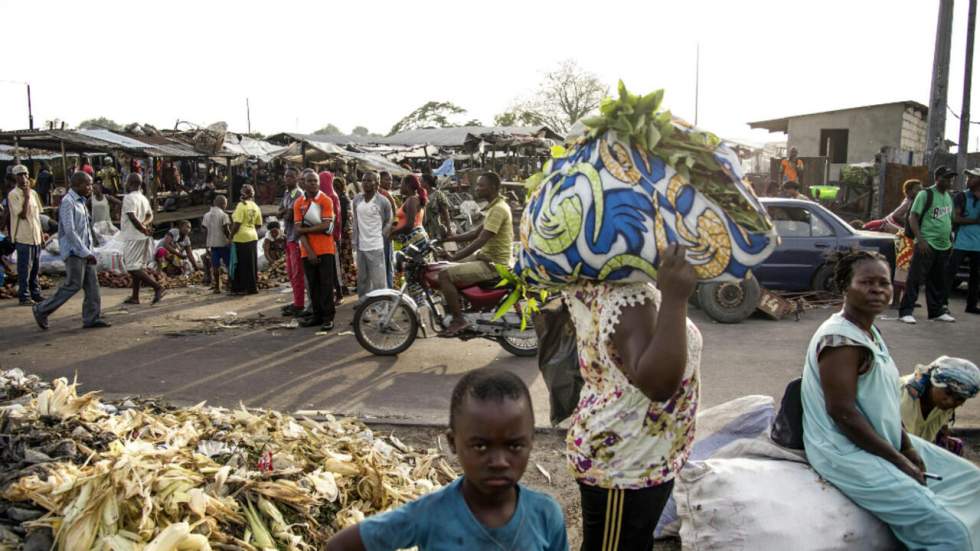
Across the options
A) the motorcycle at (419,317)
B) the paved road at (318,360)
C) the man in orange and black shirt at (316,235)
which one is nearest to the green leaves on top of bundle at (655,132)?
the paved road at (318,360)

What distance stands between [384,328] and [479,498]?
588 cm

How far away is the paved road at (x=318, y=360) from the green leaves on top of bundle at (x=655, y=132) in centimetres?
369

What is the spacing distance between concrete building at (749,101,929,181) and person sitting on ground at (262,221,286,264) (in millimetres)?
20876

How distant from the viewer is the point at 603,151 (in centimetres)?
225

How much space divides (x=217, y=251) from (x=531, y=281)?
411 inches

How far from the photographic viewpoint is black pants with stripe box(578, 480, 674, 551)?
87.7 inches

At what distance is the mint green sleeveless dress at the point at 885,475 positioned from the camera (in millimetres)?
2871

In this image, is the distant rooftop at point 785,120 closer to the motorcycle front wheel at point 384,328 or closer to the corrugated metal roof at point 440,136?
the corrugated metal roof at point 440,136

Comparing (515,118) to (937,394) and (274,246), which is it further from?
(937,394)

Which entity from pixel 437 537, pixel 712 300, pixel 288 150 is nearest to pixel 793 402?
pixel 437 537

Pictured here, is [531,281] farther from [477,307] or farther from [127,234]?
[127,234]

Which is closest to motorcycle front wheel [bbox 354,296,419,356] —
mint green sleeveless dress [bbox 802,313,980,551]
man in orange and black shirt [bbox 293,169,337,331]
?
man in orange and black shirt [bbox 293,169,337,331]

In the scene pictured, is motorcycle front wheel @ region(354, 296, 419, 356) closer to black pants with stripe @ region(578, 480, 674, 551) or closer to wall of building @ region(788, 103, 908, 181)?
black pants with stripe @ region(578, 480, 674, 551)

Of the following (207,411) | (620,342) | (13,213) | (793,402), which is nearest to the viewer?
(620,342)
